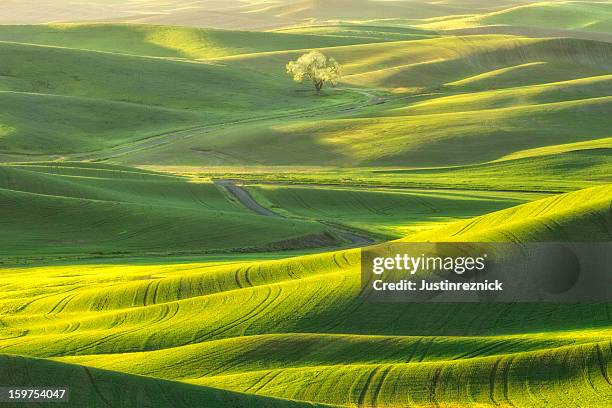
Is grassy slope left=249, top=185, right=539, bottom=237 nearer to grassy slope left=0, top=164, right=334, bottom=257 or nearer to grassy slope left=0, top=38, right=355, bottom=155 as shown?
grassy slope left=0, top=164, right=334, bottom=257

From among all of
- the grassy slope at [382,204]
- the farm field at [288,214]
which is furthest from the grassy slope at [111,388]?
the grassy slope at [382,204]

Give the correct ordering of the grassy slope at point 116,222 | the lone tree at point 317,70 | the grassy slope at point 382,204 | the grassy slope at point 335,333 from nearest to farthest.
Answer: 1. the grassy slope at point 335,333
2. the grassy slope at point 116,222
3. the grassy slope at point 382,204
4. the lone tree at point 317,70

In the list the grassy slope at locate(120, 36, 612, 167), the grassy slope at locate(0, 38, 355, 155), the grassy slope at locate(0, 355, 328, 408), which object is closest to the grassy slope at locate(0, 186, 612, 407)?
the grassy slope at locate(0, 355, 328, 408)

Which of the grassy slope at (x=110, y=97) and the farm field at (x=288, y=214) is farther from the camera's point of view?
the grassy slope at (x=110, y=97)

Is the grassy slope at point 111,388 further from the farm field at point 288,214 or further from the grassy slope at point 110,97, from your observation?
the grassy slope at point 110,97

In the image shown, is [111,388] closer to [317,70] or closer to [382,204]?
[382,204]

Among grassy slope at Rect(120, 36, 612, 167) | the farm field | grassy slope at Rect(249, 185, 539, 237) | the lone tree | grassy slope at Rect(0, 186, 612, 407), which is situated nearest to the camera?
grassy slope at Rect(0, 186, 612, 407)

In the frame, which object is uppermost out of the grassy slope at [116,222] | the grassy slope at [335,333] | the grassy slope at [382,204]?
the grassy slope at [335,333]
